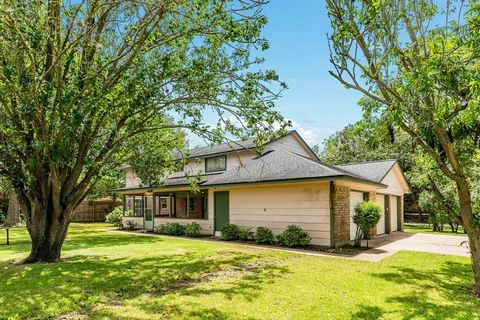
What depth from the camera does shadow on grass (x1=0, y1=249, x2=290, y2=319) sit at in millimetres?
5773

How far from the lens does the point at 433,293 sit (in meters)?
6.83

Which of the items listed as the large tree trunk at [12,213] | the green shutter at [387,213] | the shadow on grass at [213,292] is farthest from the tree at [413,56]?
the large tree trunk at [12,213]

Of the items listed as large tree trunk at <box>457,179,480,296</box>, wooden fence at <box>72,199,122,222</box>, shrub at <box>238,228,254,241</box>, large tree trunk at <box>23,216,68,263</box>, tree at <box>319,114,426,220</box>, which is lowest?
wooden fence at <box>72,199,122,222</box>

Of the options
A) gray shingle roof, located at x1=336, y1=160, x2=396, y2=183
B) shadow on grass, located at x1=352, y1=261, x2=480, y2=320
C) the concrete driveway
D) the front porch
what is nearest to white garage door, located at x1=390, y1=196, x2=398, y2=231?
gray shingle roof, located at x1=336, y1=160, x2=396, y2=183

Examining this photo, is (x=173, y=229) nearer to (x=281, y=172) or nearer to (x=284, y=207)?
(x=284, y=207)

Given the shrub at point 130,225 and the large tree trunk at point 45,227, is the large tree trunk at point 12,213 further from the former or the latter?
the large tree trunk at point 45,227

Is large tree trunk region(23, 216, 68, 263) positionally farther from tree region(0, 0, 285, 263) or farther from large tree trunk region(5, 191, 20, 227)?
large tree trunk region(5, 191, 20, 227)

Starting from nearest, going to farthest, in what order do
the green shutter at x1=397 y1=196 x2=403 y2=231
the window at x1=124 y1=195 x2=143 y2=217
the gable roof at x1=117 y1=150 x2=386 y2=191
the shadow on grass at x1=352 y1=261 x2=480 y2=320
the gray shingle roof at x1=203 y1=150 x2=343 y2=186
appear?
the shadow on grass at x1=352 y1=261 x2=480 y2=320
the gable roof at x1=117 y1=150 x2=386 y2=191
the gray shingle roof at x1=203 y1=150 x2=343 y2=186
the green shutter at x1=397 y1=196 x2=403 y2=231
the window at x1=124 y1=195 x2=143 y2=217

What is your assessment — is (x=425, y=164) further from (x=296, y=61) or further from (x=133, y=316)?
(x=133, y=316)

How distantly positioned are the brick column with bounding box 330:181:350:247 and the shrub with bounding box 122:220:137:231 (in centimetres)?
1490

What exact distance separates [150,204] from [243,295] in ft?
56.2

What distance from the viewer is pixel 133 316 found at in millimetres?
5297

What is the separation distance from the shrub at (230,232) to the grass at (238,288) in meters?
4.49

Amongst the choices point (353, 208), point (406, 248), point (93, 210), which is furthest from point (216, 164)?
point (93, 210)
